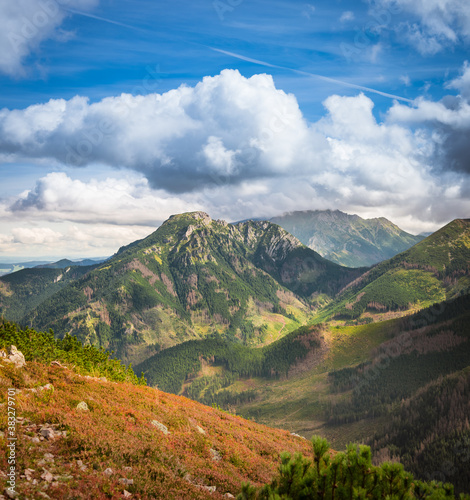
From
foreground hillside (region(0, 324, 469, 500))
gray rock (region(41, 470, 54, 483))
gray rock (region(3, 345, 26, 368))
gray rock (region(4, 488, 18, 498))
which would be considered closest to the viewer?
gray rock (region(4, 488, 18, 498))

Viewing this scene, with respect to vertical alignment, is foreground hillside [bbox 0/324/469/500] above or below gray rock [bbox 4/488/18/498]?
below

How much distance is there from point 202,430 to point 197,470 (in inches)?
480

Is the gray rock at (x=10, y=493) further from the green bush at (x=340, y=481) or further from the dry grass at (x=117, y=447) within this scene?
the green bush at (x=340, y=481)

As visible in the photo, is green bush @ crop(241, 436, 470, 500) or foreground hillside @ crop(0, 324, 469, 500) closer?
green bush @ crop(241, 436, 470, 500)

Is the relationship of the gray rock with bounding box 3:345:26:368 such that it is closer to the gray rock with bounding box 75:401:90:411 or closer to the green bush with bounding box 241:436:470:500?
the gray rock with bounding box 75:401:90:411

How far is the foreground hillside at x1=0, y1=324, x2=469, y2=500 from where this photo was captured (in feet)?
51.1

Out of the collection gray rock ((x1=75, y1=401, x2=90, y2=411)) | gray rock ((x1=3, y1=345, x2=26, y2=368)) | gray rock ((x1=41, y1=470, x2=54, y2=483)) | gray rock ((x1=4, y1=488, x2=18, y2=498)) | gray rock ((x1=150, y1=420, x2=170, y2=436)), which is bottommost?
gray rock ((x1=150, y1=420, x2=170, y2=436))

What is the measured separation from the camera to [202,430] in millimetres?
35906

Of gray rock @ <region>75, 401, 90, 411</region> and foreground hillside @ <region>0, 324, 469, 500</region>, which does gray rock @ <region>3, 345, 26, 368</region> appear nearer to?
foreground hillside @ <region>0, 324, 469, 500</region>

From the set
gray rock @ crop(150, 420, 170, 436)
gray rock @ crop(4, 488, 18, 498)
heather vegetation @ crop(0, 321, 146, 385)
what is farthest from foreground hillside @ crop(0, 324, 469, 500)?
heather vegetation @ crop(0, 321, 146, 385)

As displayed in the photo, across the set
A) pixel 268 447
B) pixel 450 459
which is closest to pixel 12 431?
pixel 268 447

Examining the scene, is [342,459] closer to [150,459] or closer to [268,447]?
[150,459]

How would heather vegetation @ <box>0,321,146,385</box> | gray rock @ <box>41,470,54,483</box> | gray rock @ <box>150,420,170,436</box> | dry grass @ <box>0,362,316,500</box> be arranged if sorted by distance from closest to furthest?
gray rock @ <box>41,470,54,483</box>, dry grass @ <box>0,362,316,500</box>, gray rock @ <box>150,420,170,436</box>, heather vegetation @ <box>0,321,146,385</box>

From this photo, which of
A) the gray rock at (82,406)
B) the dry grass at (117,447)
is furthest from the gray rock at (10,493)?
the gray rock at (82,406)
